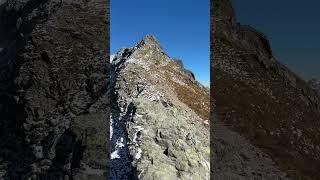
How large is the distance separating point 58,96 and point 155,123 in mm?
9248

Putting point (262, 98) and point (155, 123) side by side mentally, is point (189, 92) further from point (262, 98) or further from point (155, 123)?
point (155, 123)

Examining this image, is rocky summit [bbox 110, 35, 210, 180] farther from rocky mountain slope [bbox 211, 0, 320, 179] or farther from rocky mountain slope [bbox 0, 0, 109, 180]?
rocky mountain slope [bbox 211, 0, 320, 179]

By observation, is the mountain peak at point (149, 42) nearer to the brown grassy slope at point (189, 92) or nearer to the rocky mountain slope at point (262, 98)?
the brown grassy slope at point (189, 92)

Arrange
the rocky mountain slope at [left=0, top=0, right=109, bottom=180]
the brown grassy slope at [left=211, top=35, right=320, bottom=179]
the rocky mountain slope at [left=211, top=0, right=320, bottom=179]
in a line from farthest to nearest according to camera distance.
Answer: the rocky mountain slope at [left=211, top=0, right=320, bottom=179] → the brown grassy slope at [left=211, top=35, right=320, bottom=179] → the rocky mountain slope at [left=0, top=0, right=109, bottom=180]

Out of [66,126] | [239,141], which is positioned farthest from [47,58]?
[239,141]

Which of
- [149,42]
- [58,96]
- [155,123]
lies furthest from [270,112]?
[58,96]

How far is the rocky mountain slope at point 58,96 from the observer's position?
87.2 feet

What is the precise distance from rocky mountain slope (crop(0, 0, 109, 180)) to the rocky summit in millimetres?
1222

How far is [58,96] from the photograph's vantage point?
104ft

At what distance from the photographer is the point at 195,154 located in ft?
81.5

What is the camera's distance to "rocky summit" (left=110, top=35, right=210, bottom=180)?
76.3ft

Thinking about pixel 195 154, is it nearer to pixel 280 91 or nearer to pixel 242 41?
pixel 280 91

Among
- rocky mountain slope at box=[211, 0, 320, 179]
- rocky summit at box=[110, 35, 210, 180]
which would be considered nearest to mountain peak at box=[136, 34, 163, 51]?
rocky summit at box=[110, 35, 210, 180]

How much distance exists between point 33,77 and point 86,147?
32.2 ft
